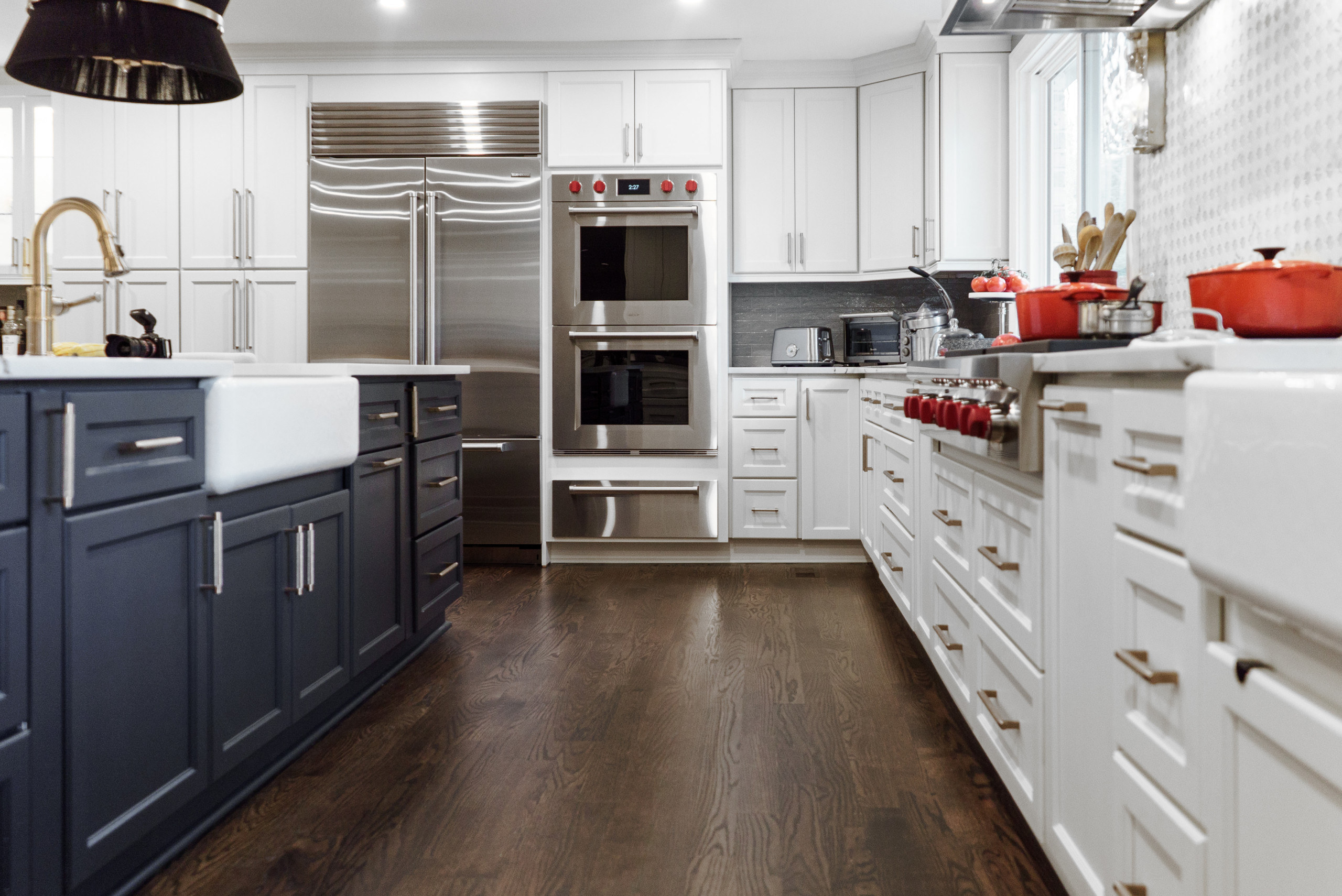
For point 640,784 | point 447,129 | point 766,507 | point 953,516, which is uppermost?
point 447,129

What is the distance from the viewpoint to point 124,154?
166 inches

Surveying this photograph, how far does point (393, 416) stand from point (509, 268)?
179cm

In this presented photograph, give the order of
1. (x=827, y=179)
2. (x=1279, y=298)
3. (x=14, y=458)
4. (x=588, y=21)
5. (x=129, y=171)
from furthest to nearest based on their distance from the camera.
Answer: (x=827, y=179) → (x=129, y=171) → (x=588, y=21) → (x=1279, y=298) → (x=14, y=458)

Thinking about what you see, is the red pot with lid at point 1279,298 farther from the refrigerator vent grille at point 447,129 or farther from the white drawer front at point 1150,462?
the refrigerator vent grille at point 447,129

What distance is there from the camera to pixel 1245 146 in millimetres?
1919

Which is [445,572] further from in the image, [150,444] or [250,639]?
[150,444]

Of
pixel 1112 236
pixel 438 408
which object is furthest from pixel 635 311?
pixel 1112 236

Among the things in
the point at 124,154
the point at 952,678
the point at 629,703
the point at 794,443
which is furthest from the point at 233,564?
the point at 124,154

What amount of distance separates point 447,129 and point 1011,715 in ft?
11.5

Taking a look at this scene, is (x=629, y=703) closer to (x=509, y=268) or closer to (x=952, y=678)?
(x=952, y=678)

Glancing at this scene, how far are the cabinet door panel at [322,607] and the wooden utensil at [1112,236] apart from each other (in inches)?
Result: 77.4

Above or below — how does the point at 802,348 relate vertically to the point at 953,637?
above

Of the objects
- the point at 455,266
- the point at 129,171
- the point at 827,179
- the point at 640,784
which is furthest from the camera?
the point at 827,179

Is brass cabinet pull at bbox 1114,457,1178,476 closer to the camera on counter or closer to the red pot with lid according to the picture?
the red pot with lid
